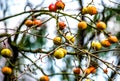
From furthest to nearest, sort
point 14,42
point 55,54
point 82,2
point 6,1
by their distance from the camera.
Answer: point 6,1 → point 82,2 → point 14,42 → point 55,54

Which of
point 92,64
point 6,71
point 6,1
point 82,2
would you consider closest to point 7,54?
→ point 6,71

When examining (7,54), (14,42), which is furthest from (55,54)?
(14,42)

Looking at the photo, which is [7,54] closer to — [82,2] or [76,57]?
[76,57]

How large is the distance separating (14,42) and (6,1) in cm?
143

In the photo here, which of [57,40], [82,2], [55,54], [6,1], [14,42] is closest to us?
[55,54]

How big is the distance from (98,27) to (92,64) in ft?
0.81

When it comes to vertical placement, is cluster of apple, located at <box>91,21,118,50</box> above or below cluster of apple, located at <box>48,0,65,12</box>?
below

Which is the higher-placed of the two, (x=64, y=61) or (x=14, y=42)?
(x=14, y=42)

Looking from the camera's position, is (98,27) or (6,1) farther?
(6,1)

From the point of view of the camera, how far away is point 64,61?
3.56 m

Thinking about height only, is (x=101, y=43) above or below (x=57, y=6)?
below

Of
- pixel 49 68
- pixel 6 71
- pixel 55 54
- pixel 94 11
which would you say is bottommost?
pixel 49 68

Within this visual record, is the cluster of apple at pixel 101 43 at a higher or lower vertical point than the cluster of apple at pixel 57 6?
lower

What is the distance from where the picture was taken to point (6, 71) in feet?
6.50
